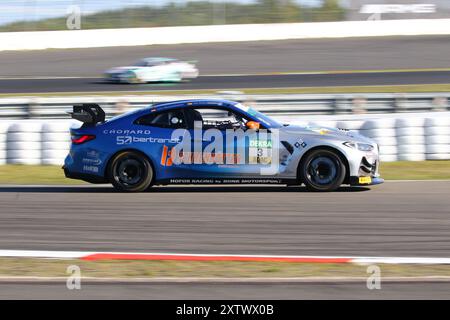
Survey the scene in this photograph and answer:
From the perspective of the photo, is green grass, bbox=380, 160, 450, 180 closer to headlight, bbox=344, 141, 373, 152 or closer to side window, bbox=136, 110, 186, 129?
headlight, bbox=344, 141, 373, 152

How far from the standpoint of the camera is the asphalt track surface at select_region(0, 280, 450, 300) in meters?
5.67

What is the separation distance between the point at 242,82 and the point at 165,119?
15.3 metres

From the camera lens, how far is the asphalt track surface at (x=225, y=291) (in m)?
5.67

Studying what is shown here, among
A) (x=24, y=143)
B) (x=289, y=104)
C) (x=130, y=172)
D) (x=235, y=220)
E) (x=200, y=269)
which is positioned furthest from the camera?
(x=289, y=104)

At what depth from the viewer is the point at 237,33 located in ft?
107

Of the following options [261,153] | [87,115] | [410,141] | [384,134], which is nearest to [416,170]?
[410,141]

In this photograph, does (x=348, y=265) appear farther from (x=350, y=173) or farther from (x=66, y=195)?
(x=66, y=195)

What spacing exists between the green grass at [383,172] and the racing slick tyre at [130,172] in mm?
1787

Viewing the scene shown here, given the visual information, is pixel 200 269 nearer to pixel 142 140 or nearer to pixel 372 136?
pixel 142 140

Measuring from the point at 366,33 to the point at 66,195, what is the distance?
23.7 m

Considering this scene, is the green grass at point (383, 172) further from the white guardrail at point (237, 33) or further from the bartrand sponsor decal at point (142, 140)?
the white guardrail at point (237, 33)

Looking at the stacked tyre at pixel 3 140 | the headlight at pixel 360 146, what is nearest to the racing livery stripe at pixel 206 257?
the headlight at pixel 360 146

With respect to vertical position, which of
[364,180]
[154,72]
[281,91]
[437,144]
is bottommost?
[364,180]
